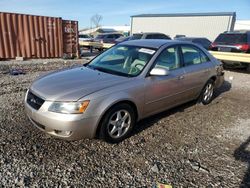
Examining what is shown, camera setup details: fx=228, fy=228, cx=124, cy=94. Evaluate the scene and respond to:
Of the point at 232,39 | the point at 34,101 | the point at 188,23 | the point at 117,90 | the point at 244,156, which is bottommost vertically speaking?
the point at 244,156

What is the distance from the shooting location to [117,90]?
344 cm

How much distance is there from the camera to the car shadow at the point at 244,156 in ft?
9.49

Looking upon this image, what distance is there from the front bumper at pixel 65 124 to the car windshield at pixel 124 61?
1122 mm

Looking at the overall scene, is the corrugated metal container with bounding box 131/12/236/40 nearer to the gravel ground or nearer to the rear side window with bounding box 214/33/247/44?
the rear side window with bounding box 214/33/247/44

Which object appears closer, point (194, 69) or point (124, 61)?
point (124, 61)

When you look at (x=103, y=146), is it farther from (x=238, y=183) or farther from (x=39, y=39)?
(x=39, y=39)

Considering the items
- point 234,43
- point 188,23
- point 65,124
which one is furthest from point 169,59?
point 188,23

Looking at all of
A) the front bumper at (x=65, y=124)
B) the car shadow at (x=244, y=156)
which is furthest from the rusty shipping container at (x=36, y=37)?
the car shadow at (x=244, y=156)

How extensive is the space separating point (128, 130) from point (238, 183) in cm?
175

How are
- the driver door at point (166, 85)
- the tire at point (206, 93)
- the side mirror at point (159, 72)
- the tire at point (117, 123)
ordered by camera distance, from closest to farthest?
the tire at point (117, 123), the side mirror at point (159, 72), the driver door at point (166, 85), the tire at point (206, 93)

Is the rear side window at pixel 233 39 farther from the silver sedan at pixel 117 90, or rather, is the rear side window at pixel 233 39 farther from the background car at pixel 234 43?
the silver sedan at pixel 117 90

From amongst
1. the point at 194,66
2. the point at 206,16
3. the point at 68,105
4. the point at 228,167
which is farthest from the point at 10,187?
the point at 206,16

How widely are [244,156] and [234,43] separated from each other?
8425 mm

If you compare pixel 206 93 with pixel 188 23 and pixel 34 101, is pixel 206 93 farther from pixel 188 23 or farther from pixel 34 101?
pixel 188 23
